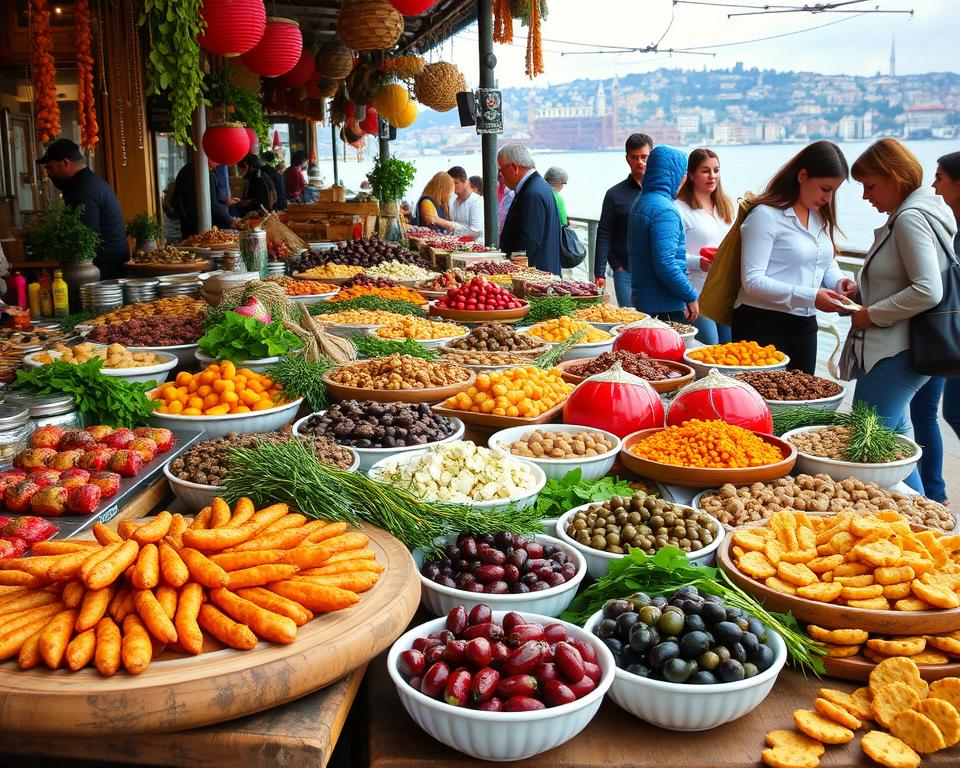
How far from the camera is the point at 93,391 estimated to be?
296 centimetres

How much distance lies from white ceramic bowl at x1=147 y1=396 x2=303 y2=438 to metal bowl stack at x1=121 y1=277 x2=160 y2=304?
2.67 m

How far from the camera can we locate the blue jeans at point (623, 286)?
870cm

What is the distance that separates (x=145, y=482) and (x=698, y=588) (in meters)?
1.57

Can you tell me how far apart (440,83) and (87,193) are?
15.1ft

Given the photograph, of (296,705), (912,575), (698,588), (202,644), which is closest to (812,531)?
(912,575)

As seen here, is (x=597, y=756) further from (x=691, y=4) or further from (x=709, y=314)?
(x=691, y=4)

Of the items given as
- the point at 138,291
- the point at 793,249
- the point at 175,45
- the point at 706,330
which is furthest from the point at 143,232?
the point at 793,249

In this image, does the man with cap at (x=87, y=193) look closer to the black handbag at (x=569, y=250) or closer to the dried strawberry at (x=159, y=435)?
the black handbag at (x=569, y=250)

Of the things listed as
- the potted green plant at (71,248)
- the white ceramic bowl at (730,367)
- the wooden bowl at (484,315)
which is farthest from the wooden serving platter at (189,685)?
the potted green plant at (71,248)

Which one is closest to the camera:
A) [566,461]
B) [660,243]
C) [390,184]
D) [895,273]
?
[566,461]

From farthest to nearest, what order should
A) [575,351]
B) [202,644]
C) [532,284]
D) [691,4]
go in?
[691,4] < [532,284] < [575,351] < [202,644]

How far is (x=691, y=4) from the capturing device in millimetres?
11828

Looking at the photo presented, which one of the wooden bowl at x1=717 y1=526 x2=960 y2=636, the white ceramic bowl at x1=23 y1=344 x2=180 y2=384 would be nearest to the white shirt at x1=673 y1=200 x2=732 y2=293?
the white ceramic bowl at x1=23 y1=344 x2=180 y2=384

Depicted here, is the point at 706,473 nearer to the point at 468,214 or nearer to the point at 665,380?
the point at 665,380
